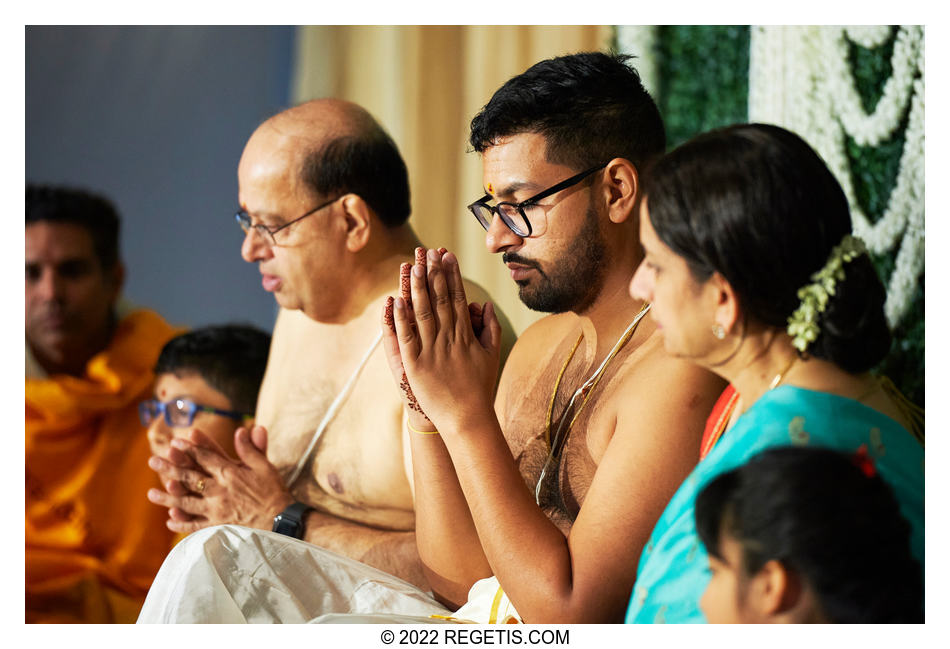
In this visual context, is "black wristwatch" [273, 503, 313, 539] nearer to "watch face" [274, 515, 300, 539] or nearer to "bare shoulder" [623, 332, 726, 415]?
"watch face" [274, 515, 300, 539]

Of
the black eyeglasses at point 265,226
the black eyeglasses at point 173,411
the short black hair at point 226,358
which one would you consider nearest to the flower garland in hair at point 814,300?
the black eyeglasses at point 265,226

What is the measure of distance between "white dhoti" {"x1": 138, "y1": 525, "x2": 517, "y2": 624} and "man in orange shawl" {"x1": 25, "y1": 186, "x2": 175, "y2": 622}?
31 cm

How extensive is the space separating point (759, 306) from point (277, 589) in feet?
3.77

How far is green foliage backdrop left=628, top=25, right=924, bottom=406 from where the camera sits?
6.54ft

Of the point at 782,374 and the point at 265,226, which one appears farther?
the point at 265,226

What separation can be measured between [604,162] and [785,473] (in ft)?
2.35

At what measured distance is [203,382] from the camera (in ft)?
7.61

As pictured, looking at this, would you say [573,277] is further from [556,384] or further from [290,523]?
[290,523]

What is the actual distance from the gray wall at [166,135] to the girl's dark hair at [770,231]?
105cm

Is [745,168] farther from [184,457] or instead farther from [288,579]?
[184,457]

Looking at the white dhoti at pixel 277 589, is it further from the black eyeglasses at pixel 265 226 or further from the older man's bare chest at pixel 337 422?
the black eyeglasses at pixel 265 226

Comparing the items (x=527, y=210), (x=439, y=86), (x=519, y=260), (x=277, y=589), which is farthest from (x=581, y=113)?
(x=277, y=589)
